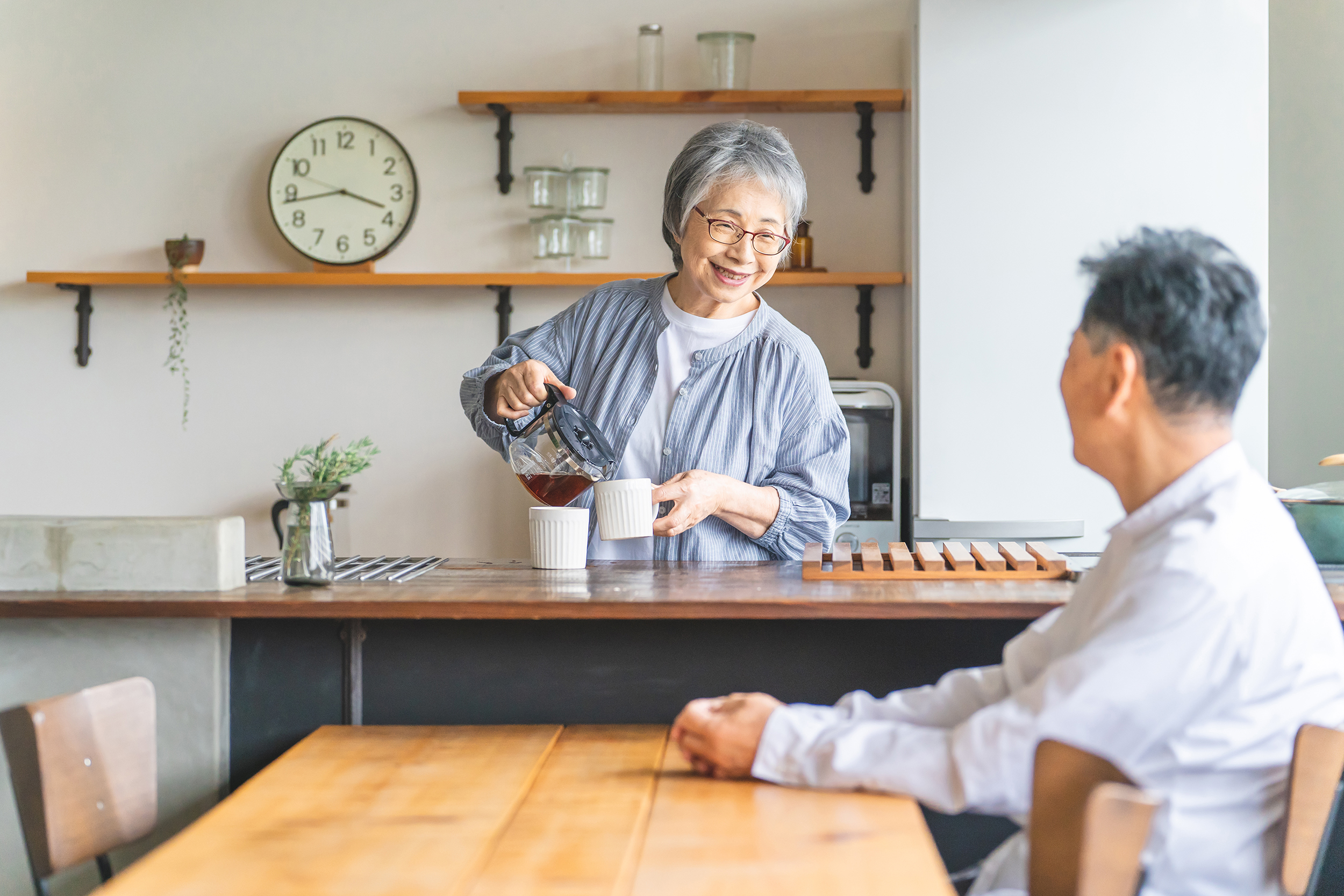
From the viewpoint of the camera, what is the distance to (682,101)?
3436 millimetres

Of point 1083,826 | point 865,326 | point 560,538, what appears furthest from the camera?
point 865,326

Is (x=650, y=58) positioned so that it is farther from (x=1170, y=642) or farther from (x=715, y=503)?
(x=1170, y=642)

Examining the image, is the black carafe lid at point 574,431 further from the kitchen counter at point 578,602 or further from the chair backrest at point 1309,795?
the chair backrest at point 1309,795

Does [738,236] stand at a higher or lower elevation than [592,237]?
lower

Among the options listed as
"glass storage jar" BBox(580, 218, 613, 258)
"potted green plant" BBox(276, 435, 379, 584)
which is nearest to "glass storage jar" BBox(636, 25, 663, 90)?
"glass storage jar" BBox(580, 218, 613, 258)

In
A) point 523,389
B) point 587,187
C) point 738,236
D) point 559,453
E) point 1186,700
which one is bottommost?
point 1186,700

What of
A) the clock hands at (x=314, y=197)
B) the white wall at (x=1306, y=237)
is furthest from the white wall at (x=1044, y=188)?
the clock hands at (x=314, y=197)

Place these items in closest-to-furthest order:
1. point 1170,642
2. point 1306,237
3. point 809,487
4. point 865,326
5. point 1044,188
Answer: point 1170,642, point 809,487, point 1044,188, point 1306,237, point 865,326

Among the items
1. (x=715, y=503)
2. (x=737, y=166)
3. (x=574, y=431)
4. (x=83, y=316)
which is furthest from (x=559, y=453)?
(x=83, y=316)

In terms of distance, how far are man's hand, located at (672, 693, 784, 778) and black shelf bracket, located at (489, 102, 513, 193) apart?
8.92 feet

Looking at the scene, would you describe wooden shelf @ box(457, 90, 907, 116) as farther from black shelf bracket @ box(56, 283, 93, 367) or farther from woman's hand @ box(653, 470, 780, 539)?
woman's hand @ box(653, 470, 780, 539)

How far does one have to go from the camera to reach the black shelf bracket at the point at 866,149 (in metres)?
3.50

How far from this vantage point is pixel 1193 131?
2982mm

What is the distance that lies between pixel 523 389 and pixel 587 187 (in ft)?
5.90
